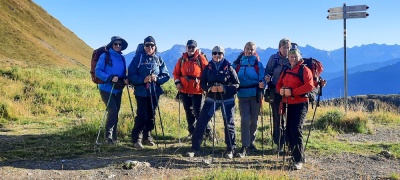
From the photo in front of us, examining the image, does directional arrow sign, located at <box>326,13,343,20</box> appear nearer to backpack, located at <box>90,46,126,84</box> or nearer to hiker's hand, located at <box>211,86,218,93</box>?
hiker's hand, located at <box>211,86,218,93</box>

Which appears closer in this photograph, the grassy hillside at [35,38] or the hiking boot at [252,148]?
the hiking boot at [252,148]

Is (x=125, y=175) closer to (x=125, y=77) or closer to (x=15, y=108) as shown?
(x=125, y=77)

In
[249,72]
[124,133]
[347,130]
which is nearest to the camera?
[249,72]

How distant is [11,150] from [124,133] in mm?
2351

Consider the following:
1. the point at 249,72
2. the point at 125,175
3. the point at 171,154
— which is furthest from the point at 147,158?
the point at 249,72

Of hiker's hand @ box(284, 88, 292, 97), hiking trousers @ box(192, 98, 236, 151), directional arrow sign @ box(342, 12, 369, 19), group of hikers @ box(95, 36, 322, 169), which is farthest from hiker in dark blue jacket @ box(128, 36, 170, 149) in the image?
directional arrow sign @ box(342, 12, 369, 19)

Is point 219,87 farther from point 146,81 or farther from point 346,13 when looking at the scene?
point 346,13

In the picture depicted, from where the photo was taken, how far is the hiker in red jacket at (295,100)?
6180mm

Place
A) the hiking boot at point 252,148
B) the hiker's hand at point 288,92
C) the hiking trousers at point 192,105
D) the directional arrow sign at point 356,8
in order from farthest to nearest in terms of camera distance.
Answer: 1. the directional arrow sign at point 356,8
2. the hiking trousers at point 192,105
3. the hiking boot at point 252,148
4. the hiker's hand at point 288,92

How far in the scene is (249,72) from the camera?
724cm

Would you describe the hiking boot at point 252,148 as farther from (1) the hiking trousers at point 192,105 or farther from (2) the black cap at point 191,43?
(2) the black cap at point 191,43

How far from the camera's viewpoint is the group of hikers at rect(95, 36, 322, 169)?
21.0ft

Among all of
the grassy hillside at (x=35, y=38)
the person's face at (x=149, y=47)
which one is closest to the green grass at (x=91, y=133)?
the person's face at (x=149, y=47)

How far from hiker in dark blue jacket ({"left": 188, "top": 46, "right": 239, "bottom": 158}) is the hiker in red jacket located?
2.98 ft
